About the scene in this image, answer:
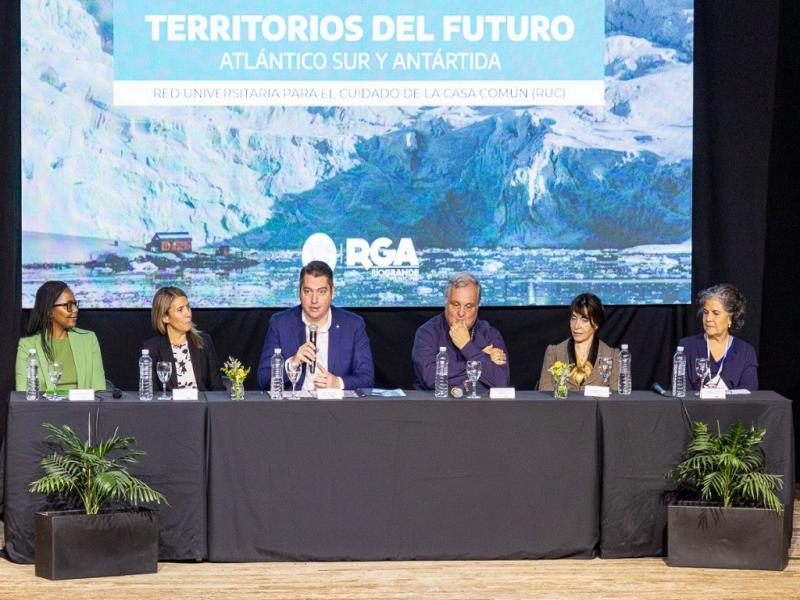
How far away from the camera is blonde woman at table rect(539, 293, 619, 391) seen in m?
5.40

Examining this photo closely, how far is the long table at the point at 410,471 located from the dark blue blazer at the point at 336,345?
17.0 inches

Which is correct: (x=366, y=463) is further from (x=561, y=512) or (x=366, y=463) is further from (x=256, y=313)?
(x=256, y=313)

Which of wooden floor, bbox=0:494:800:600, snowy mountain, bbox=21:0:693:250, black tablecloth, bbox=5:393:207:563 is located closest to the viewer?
wooden floor, bbox=0:494:800:600

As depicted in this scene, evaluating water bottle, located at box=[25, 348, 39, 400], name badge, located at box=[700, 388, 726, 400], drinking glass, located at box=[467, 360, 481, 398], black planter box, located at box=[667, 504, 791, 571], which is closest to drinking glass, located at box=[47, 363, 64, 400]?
water bottle, located at box=[25, 348, 39, 400]

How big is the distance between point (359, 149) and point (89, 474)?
255cm

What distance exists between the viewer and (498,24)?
21.2ft

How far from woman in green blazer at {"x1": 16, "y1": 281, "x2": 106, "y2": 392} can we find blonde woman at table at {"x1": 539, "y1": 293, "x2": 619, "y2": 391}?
1.99 meters

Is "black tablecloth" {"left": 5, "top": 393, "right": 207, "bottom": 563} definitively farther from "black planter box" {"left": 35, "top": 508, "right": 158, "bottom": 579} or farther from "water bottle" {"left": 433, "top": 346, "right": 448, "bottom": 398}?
"water bottle" {"left": 433, "top": 346, "right": 448, "bottom": 398}

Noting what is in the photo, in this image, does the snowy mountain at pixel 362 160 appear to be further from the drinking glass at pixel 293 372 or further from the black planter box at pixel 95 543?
the black planter box at pixel 95 543

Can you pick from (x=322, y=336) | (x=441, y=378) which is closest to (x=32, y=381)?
(x=322, y=336)

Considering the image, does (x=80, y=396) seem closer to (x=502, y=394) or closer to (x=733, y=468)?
(x=502, y=394)

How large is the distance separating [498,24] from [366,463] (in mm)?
2691

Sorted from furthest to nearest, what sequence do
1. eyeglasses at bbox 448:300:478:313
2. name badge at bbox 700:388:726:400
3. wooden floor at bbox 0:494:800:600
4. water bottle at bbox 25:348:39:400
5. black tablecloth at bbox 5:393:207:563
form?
1. eyeglasses at bbox 448:300:478:313
2. name badge at bbox 700:388:726:400
3. water bottle at bbox 25:348:39:400
4. black tablecloth at bbox 5:393:207:563
5. wooden floor at bbox 0:494:800:600

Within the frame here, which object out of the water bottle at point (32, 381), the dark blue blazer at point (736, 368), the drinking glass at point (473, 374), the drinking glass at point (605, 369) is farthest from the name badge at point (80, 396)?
the dark blue blazer at point (736, 368)
